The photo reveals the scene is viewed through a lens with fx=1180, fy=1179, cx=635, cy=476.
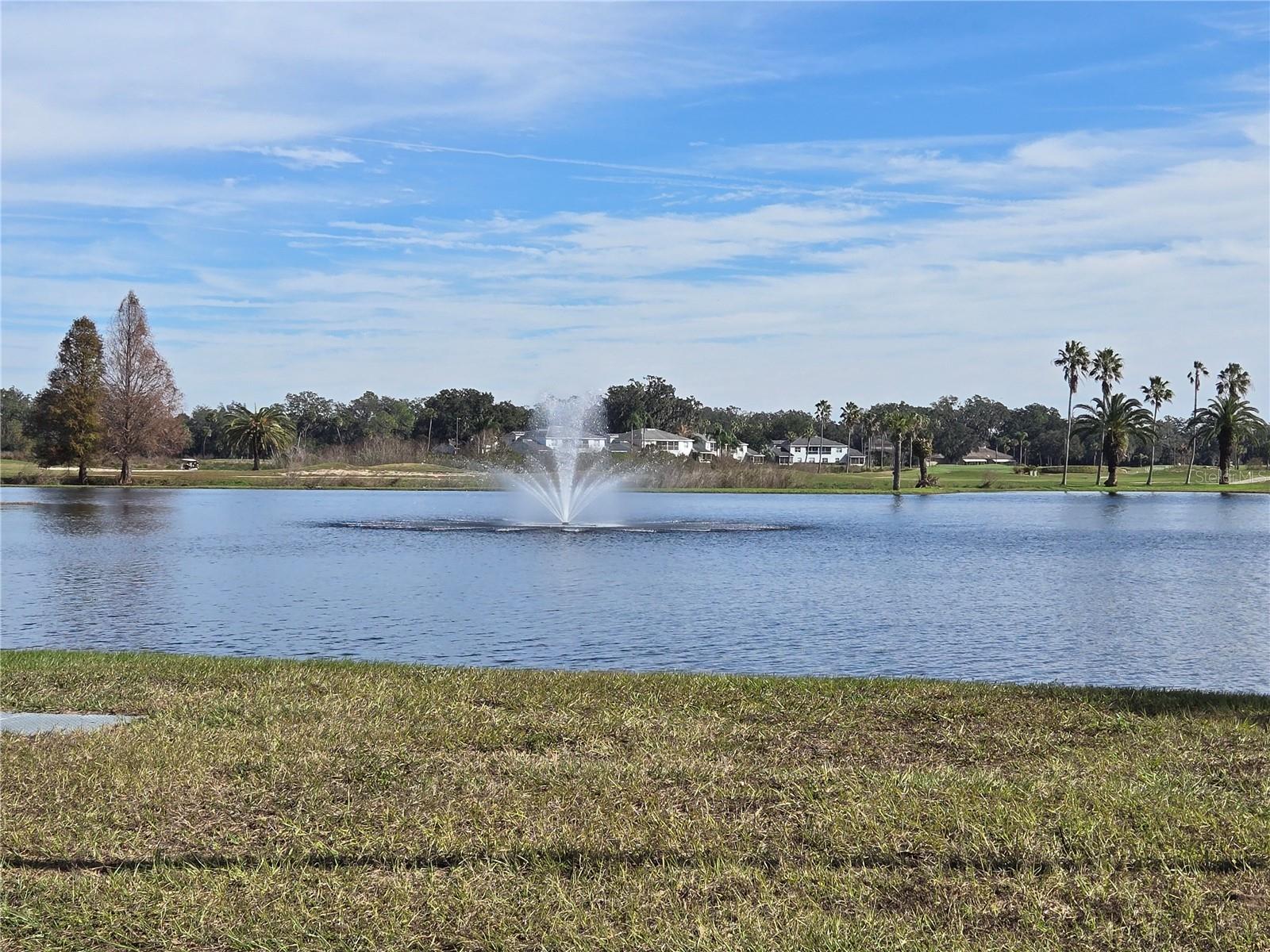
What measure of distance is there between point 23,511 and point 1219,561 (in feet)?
164

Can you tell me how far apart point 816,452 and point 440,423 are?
61.3 metres

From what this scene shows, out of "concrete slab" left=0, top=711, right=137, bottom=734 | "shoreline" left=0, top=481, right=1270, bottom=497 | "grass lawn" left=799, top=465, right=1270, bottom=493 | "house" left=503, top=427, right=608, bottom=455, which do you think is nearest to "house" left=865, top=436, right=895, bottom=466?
"grass lawn" left=799, top=465, right=1270, bottom=493

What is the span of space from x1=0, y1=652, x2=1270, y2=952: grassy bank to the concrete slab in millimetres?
305

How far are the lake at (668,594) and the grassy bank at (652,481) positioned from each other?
122 feet

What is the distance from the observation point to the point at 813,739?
8.89 m

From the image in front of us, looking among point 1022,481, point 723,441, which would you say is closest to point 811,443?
point 723,441

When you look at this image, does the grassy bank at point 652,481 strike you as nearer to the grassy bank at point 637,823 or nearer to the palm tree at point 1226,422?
the palm tree at point 1226,422

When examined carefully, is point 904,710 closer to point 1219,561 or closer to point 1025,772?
point 1025,772

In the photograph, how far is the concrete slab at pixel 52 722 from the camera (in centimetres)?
911

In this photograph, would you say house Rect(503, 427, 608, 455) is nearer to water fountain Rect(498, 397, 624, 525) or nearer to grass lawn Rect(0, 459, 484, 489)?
water fountain Rect(498, 397, 624, 525)

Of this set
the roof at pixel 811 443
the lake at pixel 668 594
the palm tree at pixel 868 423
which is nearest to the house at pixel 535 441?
the lake at pixel 668 594

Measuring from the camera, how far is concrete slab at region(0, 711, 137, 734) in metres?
9.11

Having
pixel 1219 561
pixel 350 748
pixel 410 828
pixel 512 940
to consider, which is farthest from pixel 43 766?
pixel 1219 561

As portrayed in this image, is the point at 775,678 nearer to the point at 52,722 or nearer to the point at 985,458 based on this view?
the point at 52,722
